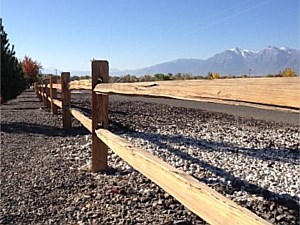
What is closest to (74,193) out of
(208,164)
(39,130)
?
(208,164)

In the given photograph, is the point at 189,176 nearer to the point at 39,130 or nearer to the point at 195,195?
the point at 195,195

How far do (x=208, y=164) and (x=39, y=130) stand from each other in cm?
402

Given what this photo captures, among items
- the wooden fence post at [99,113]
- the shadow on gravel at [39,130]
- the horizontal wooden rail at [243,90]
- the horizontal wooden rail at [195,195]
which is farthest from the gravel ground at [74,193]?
the shadow on gravel at [39,130]

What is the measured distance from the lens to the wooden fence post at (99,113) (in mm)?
4250

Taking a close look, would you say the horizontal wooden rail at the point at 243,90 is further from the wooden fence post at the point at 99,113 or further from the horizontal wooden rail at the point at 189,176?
the wooden fence post at the point at 99,113

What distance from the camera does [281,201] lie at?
3.92 metres

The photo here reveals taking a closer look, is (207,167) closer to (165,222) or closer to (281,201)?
(281,201)

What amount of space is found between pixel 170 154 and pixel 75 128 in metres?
3.03

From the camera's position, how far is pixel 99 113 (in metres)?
4.27

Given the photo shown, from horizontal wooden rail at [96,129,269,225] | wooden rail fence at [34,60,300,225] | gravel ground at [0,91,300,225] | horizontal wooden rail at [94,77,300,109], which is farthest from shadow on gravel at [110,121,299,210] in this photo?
horizontal wooden rail at [94,77,300,109]

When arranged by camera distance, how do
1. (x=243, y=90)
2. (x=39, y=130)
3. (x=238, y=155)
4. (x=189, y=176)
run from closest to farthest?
(x=243, y=90), (x=189, y=176), (x=238, y=155), (x=39, y=130)

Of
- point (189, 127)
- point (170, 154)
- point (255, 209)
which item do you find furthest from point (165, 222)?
point (189, 127)

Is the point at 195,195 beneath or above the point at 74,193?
above

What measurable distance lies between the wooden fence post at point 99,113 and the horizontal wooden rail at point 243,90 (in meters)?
2.00
